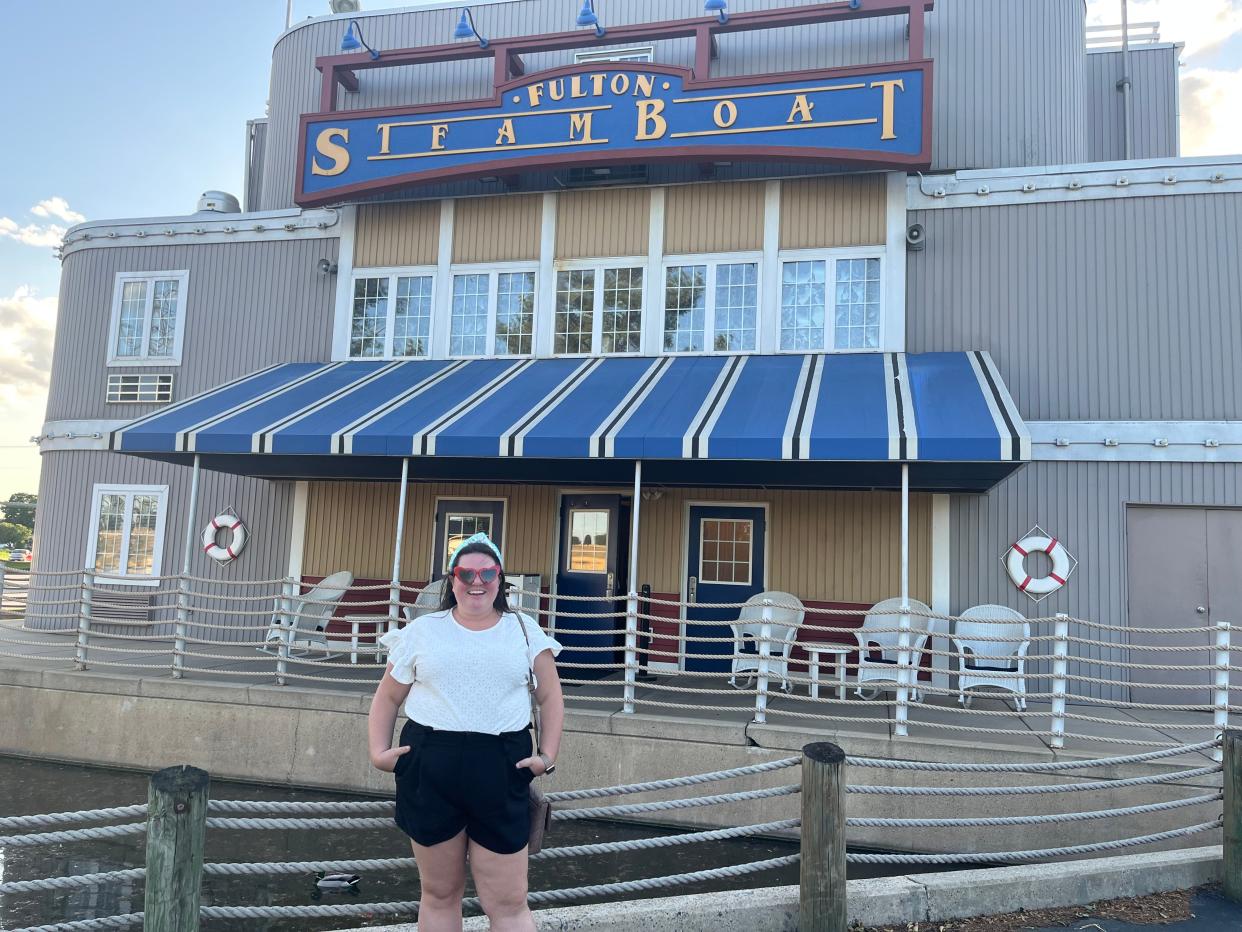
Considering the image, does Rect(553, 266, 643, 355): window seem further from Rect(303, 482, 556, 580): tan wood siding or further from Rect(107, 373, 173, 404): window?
Rect(107, 373, 173, 404): window

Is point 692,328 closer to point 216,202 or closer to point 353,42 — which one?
point 353,42

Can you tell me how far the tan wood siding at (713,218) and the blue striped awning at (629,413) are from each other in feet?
4.82

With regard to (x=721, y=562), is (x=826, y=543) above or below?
above

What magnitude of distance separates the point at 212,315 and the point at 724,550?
808 cm

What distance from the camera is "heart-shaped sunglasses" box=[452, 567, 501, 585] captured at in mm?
3203

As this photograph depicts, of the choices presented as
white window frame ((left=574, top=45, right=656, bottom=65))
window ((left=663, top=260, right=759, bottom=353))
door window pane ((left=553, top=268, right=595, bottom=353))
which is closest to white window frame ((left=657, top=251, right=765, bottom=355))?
window ((left=663, top=260, right=759, bottom=353))

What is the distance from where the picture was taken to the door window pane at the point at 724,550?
10844mm

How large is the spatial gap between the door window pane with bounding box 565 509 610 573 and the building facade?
43mm

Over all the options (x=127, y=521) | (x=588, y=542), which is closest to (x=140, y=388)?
(x=127, y=521)

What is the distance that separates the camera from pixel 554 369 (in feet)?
36.0

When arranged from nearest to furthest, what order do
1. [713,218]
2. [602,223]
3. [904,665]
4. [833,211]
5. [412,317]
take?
[904,665] → [833,211] → [713,218] → [602,223] → [412,317]

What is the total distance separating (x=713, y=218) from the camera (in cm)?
1113

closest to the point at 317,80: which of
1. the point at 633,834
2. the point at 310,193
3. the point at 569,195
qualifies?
the point at 310,193

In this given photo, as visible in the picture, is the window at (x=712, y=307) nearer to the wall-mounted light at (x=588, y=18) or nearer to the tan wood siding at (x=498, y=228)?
the tan wood siding at (x=498, y=228)
